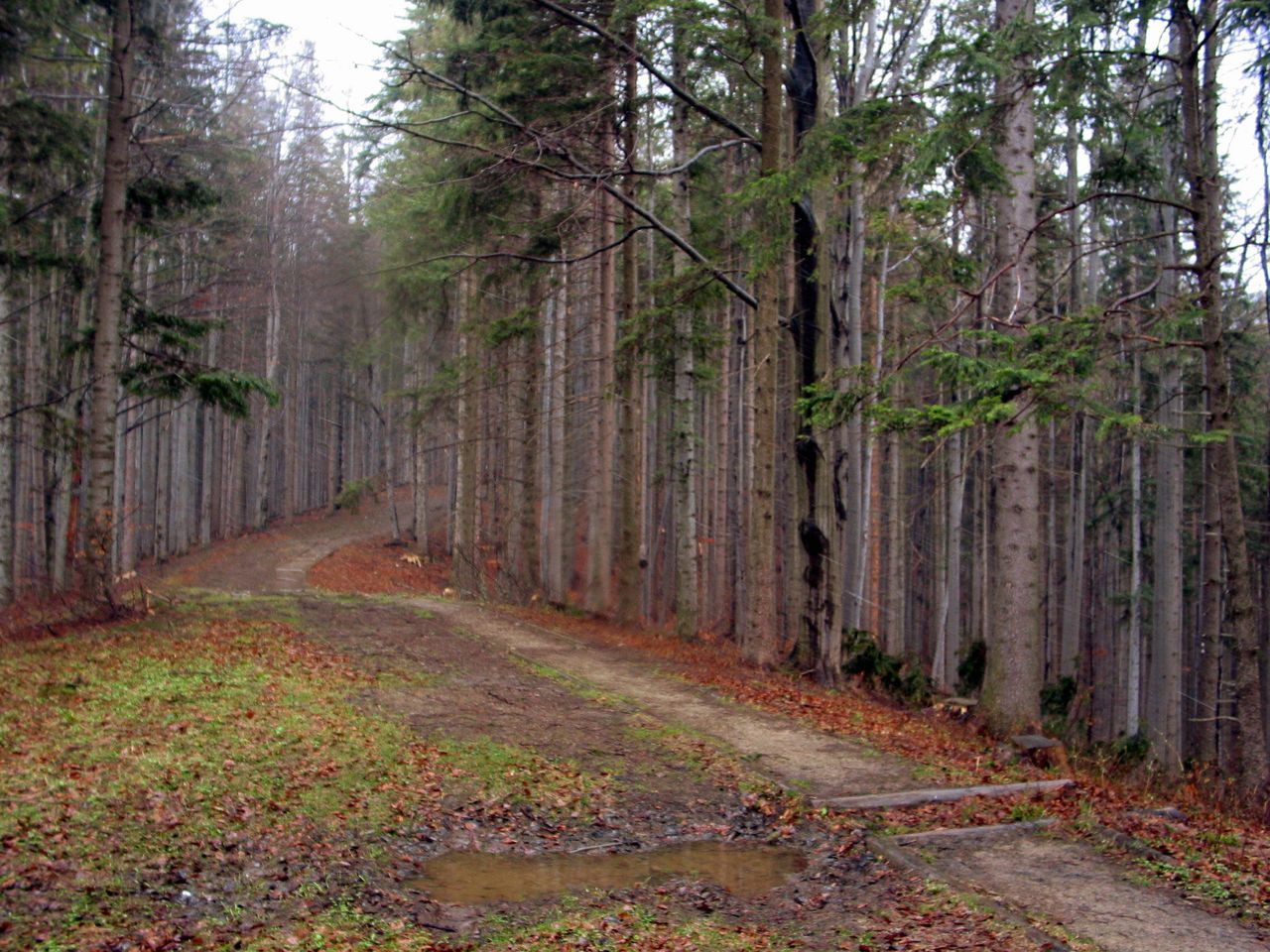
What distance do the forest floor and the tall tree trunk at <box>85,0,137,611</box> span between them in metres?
2.59

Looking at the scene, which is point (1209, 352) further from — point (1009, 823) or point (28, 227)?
point (28, 227)

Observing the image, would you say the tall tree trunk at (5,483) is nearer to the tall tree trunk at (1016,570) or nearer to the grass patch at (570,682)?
the grass patch at (570,682)

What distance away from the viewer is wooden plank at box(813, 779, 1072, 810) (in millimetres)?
7391

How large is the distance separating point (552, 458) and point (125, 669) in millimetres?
12324

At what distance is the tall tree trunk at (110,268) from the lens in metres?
13.6

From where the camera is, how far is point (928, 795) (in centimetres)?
754

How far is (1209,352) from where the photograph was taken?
9.56 m

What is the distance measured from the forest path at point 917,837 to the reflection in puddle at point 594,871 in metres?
0.82

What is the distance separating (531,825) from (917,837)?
103 inches

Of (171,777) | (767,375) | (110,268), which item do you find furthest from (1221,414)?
(110,268)

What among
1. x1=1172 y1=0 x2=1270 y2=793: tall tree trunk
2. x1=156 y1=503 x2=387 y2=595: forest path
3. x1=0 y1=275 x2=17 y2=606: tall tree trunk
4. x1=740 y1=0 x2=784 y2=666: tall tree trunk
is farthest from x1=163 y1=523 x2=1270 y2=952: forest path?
x1=156 y1=503 x2=387 y2=595: forest path

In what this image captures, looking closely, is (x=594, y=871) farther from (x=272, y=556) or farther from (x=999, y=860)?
(x=272, y=556)

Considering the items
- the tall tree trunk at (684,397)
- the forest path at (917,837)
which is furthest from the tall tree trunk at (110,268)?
the tall tree trunk at (684,397)

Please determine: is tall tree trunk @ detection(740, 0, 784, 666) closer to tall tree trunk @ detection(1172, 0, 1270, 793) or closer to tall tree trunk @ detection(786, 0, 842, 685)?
tall tree trunk @ detection(786, 0, 842, 685)
